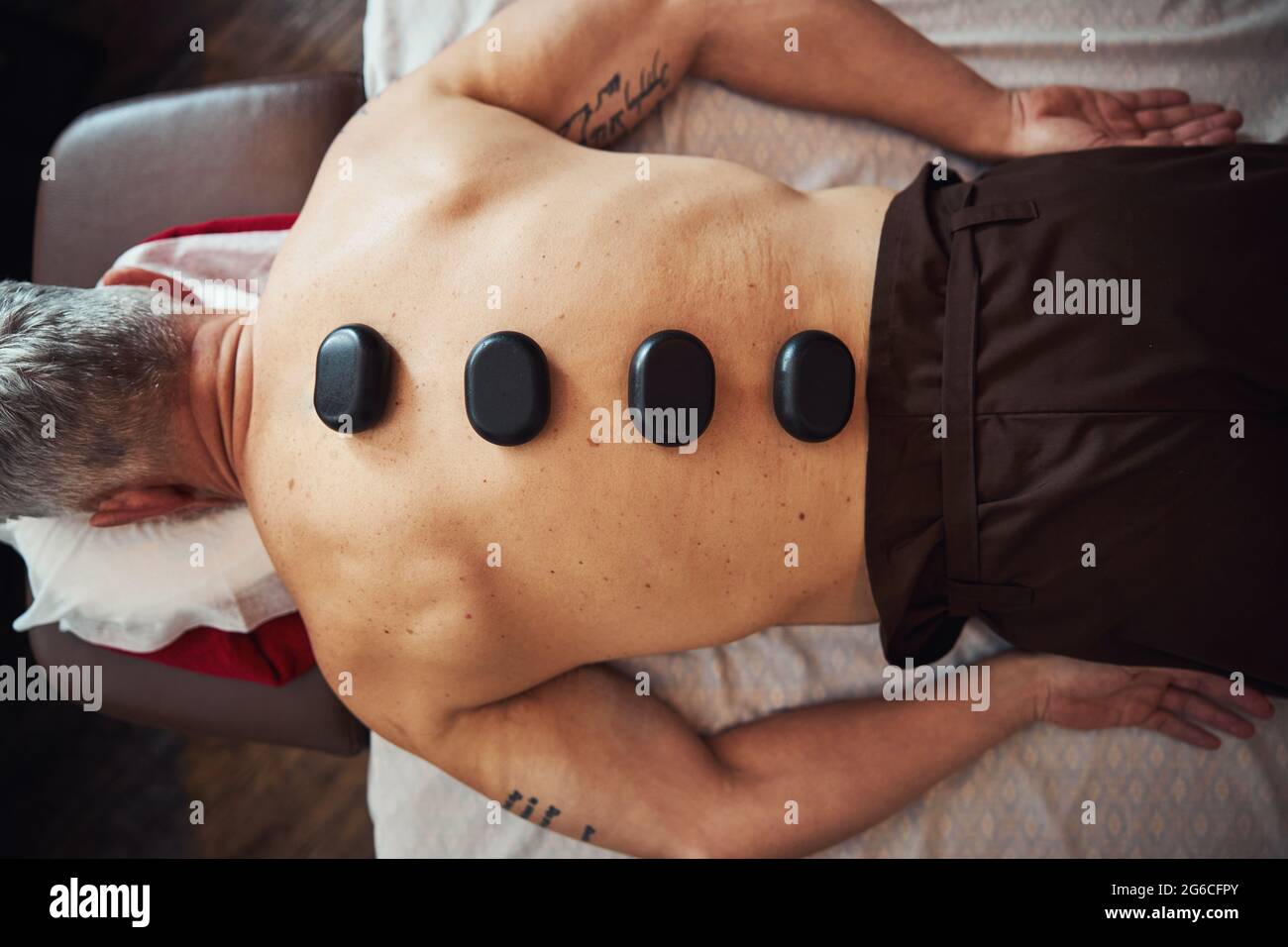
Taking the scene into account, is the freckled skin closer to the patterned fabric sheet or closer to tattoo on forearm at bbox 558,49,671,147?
tattoo on forearm at bbox 558,49,671,147

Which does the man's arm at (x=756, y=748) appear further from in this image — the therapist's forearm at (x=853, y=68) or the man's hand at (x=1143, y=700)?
the therapist's forearm at (x=853, y=68)

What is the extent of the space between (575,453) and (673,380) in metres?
0.11

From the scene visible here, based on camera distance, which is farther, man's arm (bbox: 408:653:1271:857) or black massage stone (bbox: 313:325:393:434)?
man's arm (bbox: 408:653:1271:857)

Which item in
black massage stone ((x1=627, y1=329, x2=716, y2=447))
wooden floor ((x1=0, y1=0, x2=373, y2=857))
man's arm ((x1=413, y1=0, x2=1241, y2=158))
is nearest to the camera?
black massage stone ((x1=627, y1=329, x2=716, y2=447))

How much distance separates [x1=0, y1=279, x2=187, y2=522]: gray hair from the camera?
75 cm

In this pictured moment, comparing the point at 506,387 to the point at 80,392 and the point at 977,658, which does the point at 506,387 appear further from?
the point at 977,658

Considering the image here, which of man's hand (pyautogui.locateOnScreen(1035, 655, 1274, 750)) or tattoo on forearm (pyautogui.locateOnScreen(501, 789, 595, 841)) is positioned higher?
man's hand (pyautogui.locateOnScreen(1035, 655, 1274, 750))

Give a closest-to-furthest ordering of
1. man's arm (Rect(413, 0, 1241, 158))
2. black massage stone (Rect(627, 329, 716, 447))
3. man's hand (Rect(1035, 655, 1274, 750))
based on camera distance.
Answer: black massage stone (Rect(627, 329, 716, 447)) < man's arm (Rect(413, 0, 1241, 158)) < man's hand (Rect(1035, 655, 1274, 750))

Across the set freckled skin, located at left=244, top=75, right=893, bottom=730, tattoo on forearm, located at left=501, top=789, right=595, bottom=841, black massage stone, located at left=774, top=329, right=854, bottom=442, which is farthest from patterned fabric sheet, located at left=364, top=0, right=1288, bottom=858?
black massage stone, located at left=774, top=329, right=854, bottom=442

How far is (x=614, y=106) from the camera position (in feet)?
3.01

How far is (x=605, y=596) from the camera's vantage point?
0.74 m

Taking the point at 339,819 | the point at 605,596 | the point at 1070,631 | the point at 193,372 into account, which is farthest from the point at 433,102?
the point at 339,819

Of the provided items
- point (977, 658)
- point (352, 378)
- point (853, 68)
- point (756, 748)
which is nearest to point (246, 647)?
point (352, 378)

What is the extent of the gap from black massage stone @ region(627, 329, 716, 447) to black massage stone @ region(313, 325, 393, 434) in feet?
0.72
